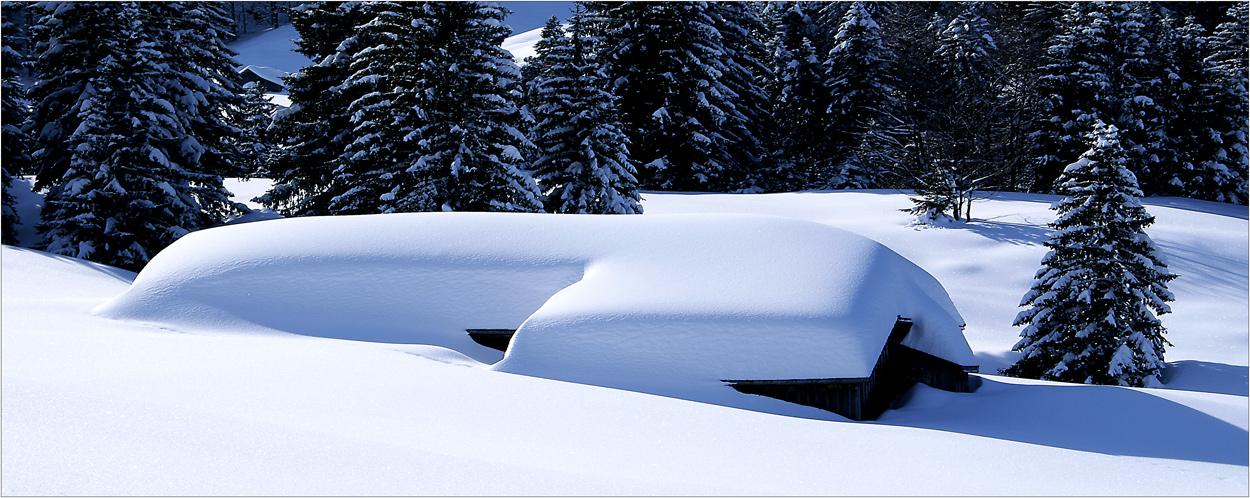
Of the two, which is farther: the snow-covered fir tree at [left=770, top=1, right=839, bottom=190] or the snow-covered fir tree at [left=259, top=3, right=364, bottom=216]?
the snow-covered fir tree at [left=770, top=1, right=839, bottom=190]

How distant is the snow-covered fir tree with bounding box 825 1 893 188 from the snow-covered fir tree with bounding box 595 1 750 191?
18.8 ft

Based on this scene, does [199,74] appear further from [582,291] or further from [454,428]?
[454,428]

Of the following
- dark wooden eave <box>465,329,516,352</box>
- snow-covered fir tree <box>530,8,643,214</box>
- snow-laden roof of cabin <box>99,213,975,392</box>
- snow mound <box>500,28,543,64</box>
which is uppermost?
snow mound <box>500,28,543,64</box>

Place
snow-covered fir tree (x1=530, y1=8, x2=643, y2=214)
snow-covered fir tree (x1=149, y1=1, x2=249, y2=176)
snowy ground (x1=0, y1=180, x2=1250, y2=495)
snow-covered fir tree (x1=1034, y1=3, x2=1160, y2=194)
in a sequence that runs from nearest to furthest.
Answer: snowy ground (x1=0, y1=180, x2=1250, y2=495) → snow-covered fir tree (x1=530, y1=8, x2=643, y2=214) → snow-covered fir tree (x1=149, y1=1, x2=249, y2=176) → snow-covered fir tree (x1=1034, y1=3, x2=1160, y2=194)

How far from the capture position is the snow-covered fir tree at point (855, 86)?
34031 mm

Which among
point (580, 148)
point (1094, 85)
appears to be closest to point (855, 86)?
point (1094, 85)

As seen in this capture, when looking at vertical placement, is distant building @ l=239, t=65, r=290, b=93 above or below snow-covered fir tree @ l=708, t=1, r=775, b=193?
above

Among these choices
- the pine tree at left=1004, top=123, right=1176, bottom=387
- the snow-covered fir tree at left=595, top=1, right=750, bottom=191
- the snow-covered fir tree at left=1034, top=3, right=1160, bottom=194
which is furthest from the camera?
the snow-covered fir tree at left=595, top=1, right=750, bottom=191

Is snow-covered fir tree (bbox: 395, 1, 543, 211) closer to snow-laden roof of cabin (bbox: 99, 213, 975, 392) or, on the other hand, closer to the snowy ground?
the snowy ground

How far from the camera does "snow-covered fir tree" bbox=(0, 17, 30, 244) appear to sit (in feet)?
67.4

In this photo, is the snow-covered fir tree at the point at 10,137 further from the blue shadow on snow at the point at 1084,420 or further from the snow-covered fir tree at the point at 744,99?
the snow-covered fir tree at the point at 744,99

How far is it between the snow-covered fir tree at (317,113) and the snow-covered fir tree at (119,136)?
1.76 meters

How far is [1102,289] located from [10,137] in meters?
26.2

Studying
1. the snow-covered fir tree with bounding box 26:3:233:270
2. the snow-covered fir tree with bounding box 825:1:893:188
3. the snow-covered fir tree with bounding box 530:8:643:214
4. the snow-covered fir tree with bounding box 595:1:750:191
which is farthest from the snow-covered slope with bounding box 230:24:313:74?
the snow-covered fir tree with bounding box 530:8:643:214
